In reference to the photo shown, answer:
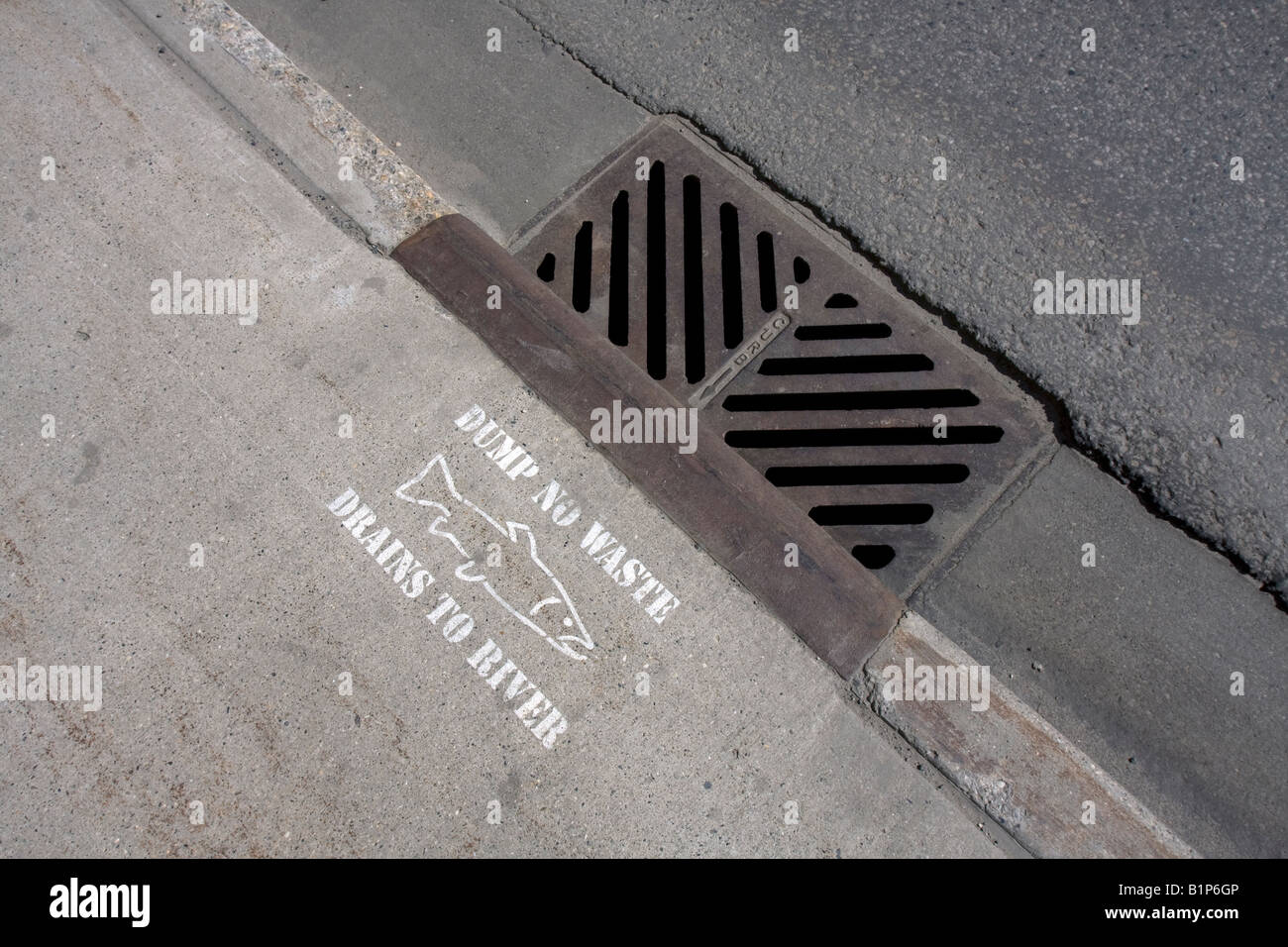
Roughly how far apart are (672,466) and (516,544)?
1.75 ft

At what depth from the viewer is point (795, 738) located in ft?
7.95

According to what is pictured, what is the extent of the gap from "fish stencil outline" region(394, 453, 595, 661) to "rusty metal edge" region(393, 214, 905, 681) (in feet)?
1.27

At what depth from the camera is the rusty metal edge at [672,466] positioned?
257 centimetres

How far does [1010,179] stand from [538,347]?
72.1 inches

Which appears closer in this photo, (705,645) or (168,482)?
(705,645)

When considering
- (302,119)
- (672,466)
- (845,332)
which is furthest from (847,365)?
(302,119)

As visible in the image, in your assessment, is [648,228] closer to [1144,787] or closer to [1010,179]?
[1010,179]

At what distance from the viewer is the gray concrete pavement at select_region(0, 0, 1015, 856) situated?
2.34 metres

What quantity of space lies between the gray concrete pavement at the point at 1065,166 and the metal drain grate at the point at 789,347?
0.52 ft

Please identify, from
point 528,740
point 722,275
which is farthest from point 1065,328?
point 528,740

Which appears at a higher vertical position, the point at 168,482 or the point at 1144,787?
the point at 168,482

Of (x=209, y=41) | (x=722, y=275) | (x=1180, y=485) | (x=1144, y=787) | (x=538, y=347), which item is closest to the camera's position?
(x=1144, y=787)

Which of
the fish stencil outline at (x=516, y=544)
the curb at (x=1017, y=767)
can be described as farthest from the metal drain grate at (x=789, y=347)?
the fish stencil outline at (x=516, y=544)

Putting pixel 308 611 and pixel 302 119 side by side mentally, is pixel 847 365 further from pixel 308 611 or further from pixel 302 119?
pixel 302 119
